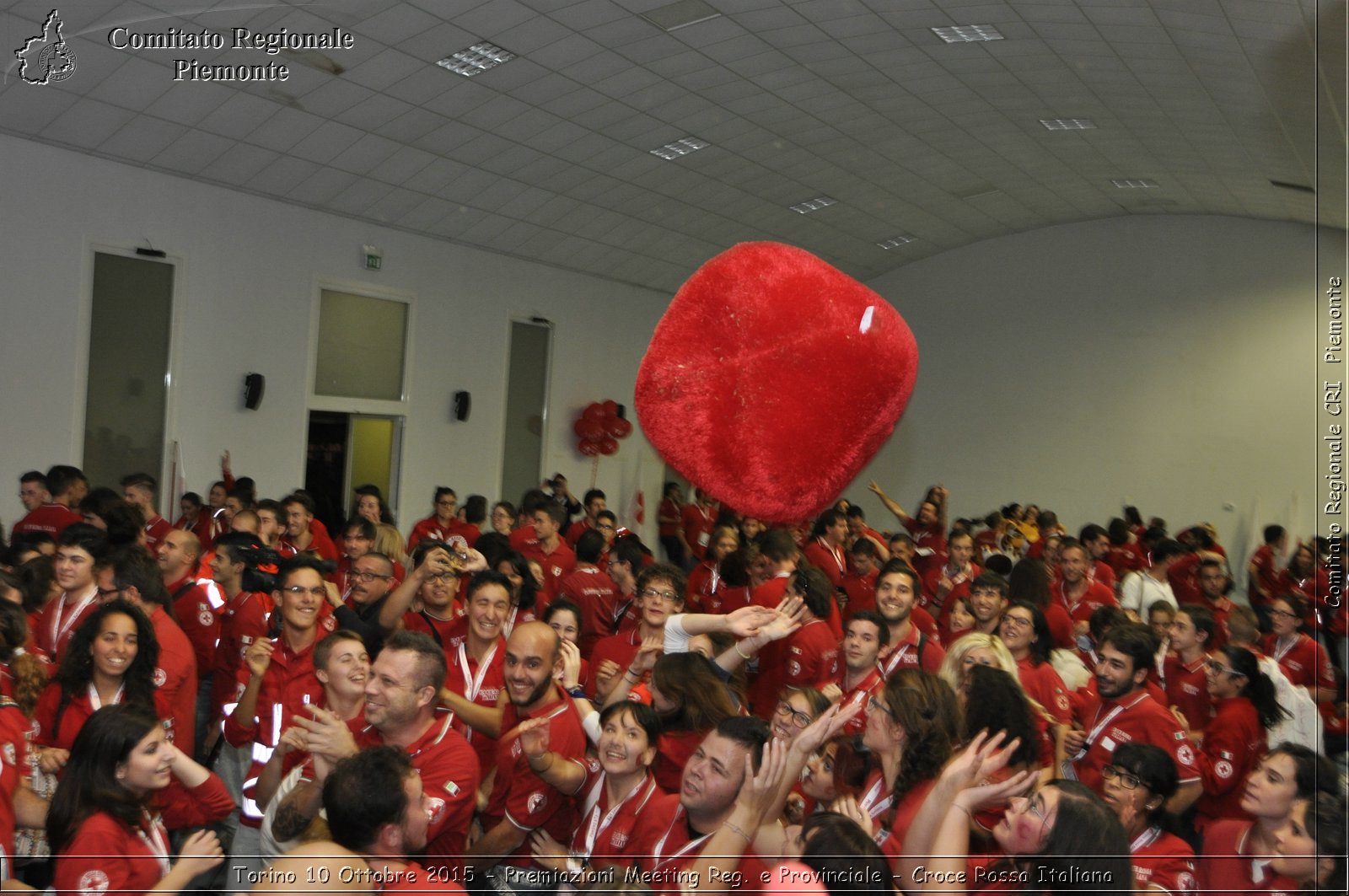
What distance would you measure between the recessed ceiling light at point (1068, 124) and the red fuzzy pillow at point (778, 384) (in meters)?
7.60

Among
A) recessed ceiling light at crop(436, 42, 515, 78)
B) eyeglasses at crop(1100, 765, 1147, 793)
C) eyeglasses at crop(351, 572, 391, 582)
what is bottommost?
eyeglasses at crop(1100, 765, 1147, 793)

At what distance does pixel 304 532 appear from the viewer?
6211 millimetres

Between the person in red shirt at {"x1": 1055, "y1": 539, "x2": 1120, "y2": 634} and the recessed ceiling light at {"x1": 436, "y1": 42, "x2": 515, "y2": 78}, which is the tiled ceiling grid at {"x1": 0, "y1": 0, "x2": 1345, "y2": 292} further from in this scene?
the person in red shirt at {"x1": 1055, "y1": 539, "x2": 1120, "y2": 634}

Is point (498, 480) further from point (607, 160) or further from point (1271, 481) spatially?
point (1271, 481)

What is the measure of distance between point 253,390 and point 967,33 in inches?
237

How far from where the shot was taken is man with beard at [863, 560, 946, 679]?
13.7 ft

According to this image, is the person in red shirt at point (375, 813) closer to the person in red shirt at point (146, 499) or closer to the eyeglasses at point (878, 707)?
the eyeglasses at point (878, 707)

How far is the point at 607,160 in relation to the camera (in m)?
8.94

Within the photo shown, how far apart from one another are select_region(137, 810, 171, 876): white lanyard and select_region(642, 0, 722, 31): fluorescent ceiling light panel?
567cm

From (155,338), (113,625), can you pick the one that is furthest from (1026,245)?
(113,625)

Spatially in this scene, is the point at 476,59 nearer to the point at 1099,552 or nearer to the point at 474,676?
the point at 474,676

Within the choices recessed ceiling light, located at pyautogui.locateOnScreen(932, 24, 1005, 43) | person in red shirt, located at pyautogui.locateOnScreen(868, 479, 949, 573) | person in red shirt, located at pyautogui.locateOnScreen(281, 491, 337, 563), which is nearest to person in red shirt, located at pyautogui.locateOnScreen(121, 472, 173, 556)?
person in red shirt, located at pyautogui.locateOnScreen(281, 491, 337, 563)

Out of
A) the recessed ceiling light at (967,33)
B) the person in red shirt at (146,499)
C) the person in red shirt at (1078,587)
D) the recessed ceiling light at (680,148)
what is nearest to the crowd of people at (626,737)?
the person in red shirt at (1078,587)

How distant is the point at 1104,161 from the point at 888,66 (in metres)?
3.63
